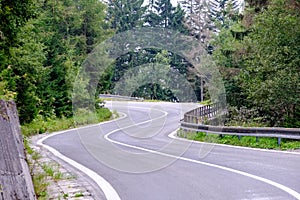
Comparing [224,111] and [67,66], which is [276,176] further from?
[67,66]

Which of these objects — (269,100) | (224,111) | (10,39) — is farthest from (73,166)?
(224,111)

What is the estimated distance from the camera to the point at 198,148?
12.7m

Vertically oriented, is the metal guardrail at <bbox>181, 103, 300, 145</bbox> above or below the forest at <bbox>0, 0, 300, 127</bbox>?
below

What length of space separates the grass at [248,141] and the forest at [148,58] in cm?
230

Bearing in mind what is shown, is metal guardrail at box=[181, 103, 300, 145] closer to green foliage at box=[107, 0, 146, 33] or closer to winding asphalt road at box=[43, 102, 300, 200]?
winding asphalt road at box=[43, 102, 300, 200]

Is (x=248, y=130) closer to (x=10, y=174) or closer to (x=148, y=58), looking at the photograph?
(x=148, y=58)

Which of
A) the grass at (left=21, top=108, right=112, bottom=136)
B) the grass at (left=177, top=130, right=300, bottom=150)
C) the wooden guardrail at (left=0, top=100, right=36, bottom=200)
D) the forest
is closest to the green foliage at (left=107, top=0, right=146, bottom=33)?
the forest

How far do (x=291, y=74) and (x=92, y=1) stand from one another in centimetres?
2354

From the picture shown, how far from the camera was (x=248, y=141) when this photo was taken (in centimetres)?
1382

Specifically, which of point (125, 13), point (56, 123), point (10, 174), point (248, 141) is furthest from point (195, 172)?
point (125, 13)

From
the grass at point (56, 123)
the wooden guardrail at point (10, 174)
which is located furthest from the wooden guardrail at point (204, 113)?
the wooden guardrail at point (10, 174)

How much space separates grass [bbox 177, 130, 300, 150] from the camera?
12335 millimetres

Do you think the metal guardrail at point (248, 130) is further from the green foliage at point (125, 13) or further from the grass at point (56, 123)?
the green foliage at point (125, 13)

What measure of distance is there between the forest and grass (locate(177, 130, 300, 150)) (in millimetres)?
2299
